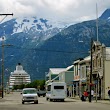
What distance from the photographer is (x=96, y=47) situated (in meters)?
74.2

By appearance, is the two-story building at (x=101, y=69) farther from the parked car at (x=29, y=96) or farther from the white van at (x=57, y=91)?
the parked car at (x=29, y=96)

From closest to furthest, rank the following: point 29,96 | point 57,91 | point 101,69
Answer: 1. point 29,96
2. point 57,91
3. point 101,69

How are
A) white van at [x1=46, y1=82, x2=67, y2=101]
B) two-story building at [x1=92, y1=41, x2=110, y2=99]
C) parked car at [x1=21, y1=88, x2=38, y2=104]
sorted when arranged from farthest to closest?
1. two-story building at [x1=92, y1=41, x2=110, y2=99]
2. white van at [x1=46, y1=82, x2=67, y2=101]
3. parked car at [x1=21, y1=88, x2=38, y2=104]

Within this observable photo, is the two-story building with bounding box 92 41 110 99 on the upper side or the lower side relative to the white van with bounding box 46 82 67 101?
upper

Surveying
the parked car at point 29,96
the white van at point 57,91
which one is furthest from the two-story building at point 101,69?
the parked car at point 29,96

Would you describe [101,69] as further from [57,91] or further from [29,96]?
[29,96]

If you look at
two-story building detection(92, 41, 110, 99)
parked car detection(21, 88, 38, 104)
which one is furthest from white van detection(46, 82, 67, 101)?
parked car detection(21, 88, 38, 104)

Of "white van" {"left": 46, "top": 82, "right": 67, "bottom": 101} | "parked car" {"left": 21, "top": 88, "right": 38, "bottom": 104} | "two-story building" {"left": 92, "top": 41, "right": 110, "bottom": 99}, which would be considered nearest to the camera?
"parked car" {"left": 21, "top": 88, "right": 38, "bottom": 104}

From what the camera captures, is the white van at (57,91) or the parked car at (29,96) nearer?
the parked car at (29,96)

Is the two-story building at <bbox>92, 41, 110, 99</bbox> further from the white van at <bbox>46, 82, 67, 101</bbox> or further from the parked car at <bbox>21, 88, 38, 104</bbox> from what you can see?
the parked car at <bbox>21, 88, 38, 104</bbox>

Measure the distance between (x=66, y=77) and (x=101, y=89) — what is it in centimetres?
3992

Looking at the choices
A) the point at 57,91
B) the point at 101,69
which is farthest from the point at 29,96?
the point at 101,69

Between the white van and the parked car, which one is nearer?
the parked car

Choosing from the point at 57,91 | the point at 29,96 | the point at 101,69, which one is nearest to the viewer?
the point at 29,96
